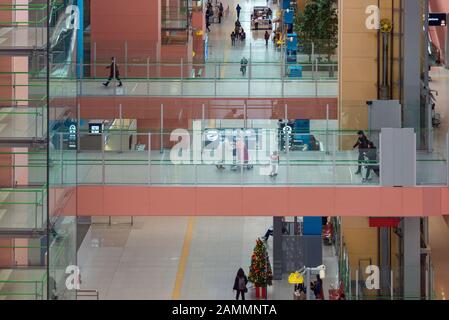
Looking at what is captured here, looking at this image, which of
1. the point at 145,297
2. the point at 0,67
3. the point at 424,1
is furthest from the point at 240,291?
the point at 0,67

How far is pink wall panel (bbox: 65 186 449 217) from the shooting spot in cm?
3041

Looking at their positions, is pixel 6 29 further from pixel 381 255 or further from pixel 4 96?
pixel 381 255

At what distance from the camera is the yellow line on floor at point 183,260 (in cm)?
3656

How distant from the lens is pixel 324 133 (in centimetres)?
3098

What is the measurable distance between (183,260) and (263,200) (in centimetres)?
999

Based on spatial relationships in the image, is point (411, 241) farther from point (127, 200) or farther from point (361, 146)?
point (127, 200)

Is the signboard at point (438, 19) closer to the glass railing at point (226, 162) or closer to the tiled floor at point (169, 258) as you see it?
the tiled floor at point (169, 258)

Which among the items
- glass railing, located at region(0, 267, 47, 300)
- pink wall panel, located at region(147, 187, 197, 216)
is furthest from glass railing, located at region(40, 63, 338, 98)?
glass railing, located at region(0, 267, 47, 300)

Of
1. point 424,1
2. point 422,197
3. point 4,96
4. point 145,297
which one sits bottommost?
point 145,297

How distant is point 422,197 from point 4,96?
8585mm

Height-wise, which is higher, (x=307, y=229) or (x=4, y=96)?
(x=4, y=96)

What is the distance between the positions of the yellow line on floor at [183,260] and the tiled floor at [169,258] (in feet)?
0.25

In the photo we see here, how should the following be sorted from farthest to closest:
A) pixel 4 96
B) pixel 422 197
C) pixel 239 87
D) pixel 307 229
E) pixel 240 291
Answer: pixel 239 87
pixel 307 229
pixel 240 291
pixel 422 197
pixel 4 96

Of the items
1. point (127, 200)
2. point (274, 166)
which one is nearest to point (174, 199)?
point (127, 200)
